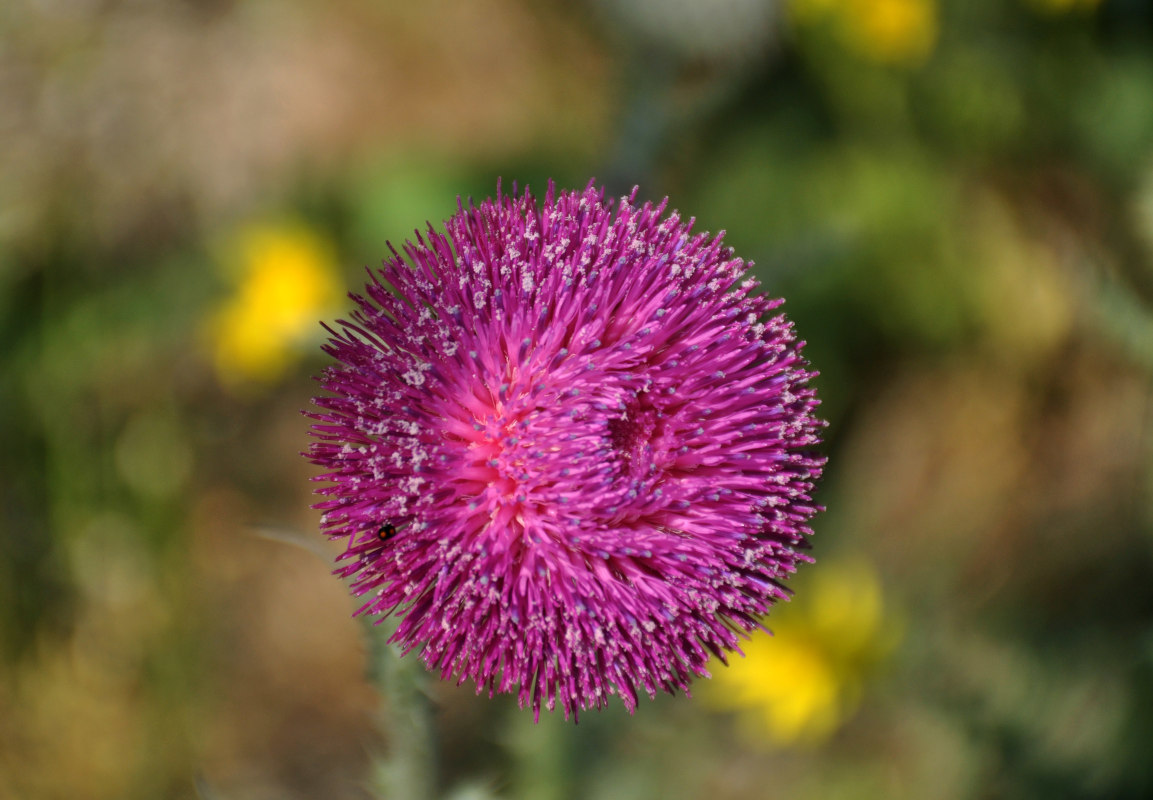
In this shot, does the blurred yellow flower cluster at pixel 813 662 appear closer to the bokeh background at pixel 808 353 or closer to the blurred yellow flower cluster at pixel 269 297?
the bokeh background at pixel 808 353

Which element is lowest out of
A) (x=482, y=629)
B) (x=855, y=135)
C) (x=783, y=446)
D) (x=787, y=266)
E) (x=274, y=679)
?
(x=482, y=629)

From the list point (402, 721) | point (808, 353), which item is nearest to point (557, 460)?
point (402, 721)

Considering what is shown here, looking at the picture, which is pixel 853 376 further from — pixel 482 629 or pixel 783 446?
pixel 482 629

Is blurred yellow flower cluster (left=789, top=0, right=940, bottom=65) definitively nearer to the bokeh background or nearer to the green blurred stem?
the bokeh background

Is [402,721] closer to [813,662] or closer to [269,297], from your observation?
[813,662]

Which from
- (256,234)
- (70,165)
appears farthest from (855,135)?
(70,165)
